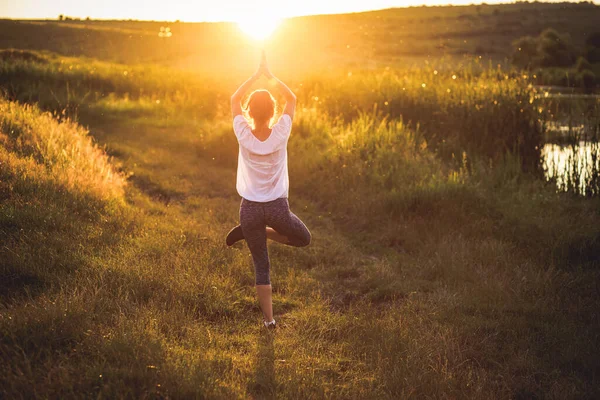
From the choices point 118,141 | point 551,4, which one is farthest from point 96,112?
point 551,4


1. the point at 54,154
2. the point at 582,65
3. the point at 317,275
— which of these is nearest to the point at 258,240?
the point at 317,275

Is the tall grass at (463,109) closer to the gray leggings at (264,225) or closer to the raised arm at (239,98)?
the gray leggings at (264,225)

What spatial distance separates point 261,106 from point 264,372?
7.19 ft

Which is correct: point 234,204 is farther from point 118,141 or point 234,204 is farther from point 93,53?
point 93,53

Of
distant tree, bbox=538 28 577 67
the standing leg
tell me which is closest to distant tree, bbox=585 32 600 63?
distant tree, bbox=538 28 577 67

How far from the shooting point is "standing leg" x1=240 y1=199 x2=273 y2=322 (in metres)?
4.41

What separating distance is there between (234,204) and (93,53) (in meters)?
42.6

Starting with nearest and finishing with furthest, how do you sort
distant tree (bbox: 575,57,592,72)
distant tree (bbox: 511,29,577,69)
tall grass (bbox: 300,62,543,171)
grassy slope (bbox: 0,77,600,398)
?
grassy slope (bbox: 0,77,600,398)
tall grass (bbox: 300,62,543,171)
distant tree (bbox: 511,29,577,69)
distant tree (bbox: 575,57,592,72)

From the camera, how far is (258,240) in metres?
4.52

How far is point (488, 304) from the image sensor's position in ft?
17.5

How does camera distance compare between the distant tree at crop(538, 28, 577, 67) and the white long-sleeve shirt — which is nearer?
the white long-sleeve shirt

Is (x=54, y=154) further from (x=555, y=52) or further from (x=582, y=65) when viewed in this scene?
(x=582, y=65)

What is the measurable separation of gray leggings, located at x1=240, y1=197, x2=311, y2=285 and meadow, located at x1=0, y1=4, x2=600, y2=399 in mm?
681

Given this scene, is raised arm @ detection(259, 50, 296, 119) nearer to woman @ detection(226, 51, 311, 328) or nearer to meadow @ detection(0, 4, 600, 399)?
woman @ detection(226, 51, 311, 328)
